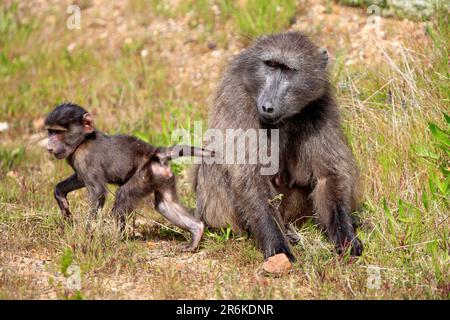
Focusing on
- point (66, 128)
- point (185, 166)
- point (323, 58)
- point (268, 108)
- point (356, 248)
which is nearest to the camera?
point (268, 108)

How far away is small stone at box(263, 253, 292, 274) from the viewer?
424 cm

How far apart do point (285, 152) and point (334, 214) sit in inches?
19.6

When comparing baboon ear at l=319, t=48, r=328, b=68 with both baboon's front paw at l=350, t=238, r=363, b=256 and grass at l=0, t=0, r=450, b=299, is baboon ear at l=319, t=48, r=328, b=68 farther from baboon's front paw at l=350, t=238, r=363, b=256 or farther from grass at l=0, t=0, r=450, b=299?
baboon's front paw at l=350, t=238, r=363, b=256

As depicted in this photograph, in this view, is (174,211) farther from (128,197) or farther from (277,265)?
(277,265)

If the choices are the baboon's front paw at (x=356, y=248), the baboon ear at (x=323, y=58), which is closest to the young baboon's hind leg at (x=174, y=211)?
the baboon's front paw at (x=356, y=248)

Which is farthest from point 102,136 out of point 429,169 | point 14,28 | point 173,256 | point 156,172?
point 14,28

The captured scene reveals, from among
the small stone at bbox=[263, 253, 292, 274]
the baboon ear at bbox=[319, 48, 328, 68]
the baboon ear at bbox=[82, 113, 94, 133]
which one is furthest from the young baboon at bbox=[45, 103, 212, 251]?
the baboon ear at bbox=[319, 48, 328, 68]

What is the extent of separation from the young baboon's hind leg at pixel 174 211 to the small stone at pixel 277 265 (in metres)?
0.71

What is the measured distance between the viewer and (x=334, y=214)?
189 inches

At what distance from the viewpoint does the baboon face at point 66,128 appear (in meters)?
4.74

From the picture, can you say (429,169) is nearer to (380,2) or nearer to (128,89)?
(380,2)

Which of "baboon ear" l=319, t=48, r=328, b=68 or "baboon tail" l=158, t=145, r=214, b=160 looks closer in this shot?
"baboon tail" l=158, t=145, r=214, b=160

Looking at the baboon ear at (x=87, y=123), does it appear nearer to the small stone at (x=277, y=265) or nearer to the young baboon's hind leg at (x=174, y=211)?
the young baboon's hind leg at (x=174, y=211)

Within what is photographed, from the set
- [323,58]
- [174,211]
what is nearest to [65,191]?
[174,211]
